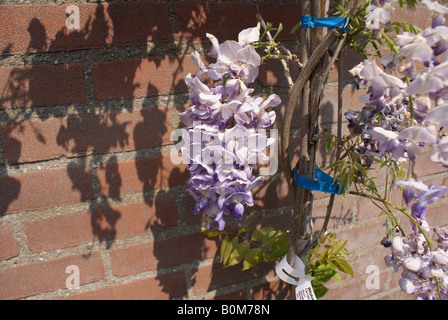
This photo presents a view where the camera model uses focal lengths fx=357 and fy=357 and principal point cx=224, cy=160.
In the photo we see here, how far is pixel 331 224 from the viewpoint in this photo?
3.43 ft

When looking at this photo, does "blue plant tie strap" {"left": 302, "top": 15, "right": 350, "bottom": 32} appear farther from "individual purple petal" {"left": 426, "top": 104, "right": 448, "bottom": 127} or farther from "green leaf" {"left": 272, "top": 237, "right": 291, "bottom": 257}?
"green leaf" {"left": 272, "top": 237, "right": 291, "bottom": 257}

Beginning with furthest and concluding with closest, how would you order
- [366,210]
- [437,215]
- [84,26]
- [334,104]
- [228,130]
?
[437,215], [366,210], [334,104], [84,26], [228,130]

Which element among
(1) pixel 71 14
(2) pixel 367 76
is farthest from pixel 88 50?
(2) pixel 367 76

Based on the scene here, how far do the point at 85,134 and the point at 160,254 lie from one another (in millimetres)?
349

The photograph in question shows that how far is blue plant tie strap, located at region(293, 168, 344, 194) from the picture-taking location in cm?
67

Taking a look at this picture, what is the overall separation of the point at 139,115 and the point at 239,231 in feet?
1.19

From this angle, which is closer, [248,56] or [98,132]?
[248,56]

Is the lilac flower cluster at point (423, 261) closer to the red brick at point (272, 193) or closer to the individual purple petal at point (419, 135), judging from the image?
the individual purple petal at point (419, 135)

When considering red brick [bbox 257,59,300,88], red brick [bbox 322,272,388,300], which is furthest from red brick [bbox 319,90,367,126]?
red brick [bbox 322,272,388,300]

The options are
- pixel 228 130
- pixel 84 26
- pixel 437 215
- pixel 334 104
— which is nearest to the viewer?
pixel 228 130

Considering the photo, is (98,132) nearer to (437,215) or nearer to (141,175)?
(141,175)

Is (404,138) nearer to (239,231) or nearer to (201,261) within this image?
(239,231)

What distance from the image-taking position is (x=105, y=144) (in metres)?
0.79

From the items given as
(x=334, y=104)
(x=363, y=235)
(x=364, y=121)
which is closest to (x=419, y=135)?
(x=364, y=121)
